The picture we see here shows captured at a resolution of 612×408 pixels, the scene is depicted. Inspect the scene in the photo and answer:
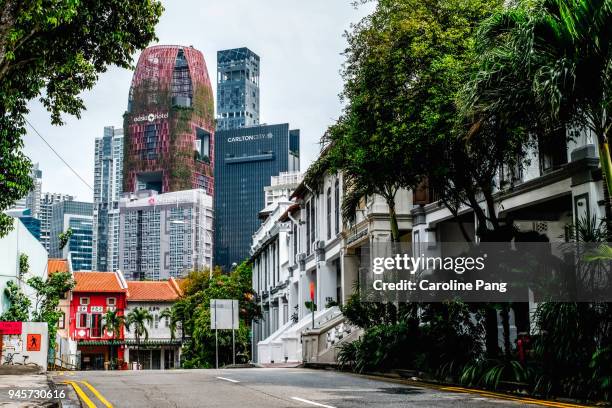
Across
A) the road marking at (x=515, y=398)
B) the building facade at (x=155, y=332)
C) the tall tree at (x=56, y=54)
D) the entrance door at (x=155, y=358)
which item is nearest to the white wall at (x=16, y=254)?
the tall tree at (x=56, y=54)

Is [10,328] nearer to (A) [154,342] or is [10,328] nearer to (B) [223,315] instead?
(B) [223,315]

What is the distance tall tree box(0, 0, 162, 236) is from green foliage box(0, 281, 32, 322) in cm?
1457

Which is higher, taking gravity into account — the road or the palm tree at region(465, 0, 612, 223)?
the palm tree at region(465, 0, 612, 223)

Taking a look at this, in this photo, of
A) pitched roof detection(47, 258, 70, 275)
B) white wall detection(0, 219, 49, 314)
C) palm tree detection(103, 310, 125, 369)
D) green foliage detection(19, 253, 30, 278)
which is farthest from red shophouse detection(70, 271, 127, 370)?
green foliage detection(19, 253, 30, 278)

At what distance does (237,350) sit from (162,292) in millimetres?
39233

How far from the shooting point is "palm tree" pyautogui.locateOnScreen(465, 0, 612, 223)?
14078 mm

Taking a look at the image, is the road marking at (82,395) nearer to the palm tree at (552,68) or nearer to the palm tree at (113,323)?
the palm tree at (552,68)

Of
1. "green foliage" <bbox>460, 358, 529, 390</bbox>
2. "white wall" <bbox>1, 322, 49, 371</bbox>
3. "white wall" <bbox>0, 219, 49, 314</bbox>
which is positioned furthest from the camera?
"white wall" <bbox>0, 219, 49, 314</bbox>

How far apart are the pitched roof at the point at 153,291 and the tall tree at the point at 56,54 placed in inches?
3069

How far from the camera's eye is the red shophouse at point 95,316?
88375mm

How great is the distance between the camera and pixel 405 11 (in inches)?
806

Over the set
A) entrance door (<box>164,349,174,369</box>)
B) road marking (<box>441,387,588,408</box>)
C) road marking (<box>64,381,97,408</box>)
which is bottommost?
entrance door (<box>164,349,174,369</box>)

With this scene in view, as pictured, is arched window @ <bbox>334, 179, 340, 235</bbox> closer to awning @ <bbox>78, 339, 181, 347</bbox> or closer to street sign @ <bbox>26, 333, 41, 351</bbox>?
street sign @ <bbox>26, 333, 41, 351</bbox>

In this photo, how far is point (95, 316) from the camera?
8938 centimetres
